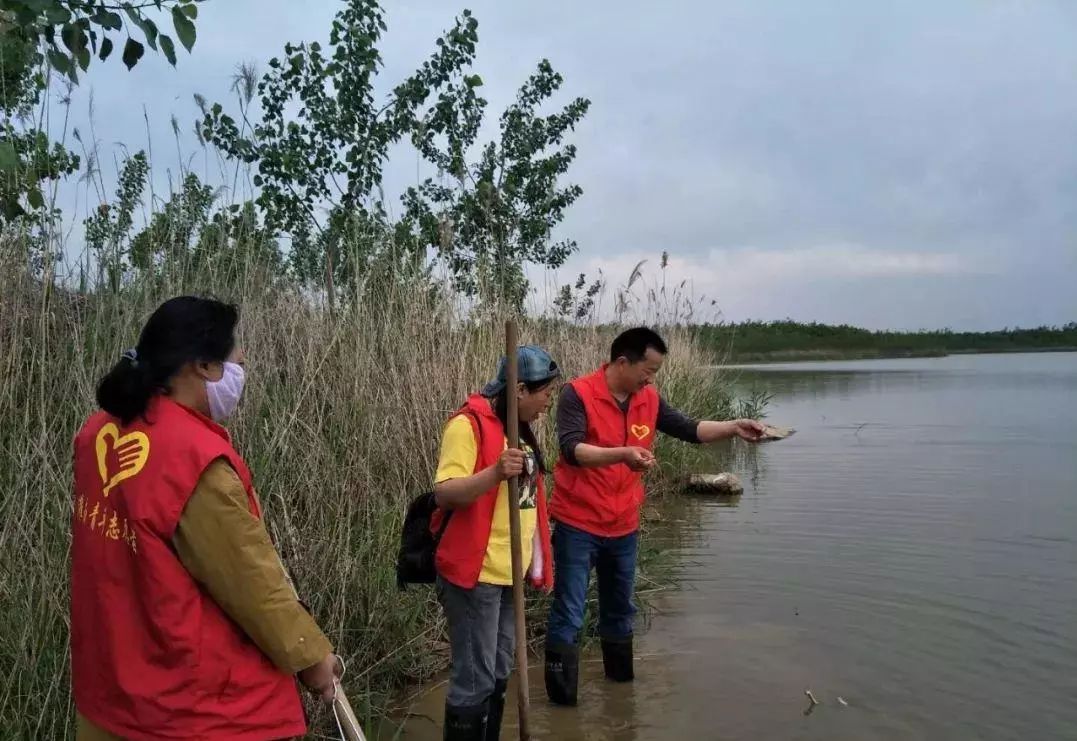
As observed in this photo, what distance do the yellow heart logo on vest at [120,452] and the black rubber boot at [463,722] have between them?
5.40 ft

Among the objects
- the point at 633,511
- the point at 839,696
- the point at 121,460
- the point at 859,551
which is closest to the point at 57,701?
the point at 121,460

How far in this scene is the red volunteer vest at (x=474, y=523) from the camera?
3.06 m

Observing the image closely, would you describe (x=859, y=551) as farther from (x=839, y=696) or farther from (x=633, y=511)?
(x=633, y=511)

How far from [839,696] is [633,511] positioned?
1397 mm

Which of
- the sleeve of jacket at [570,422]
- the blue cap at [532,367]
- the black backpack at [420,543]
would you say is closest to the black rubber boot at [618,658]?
the sleeve of jacket at [570,422]

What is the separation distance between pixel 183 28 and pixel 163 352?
3.03ft

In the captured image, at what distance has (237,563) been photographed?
1791 millimetres

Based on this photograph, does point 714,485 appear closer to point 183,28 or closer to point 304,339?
point 304,339

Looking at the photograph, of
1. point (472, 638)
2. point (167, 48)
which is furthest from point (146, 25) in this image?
point (472, 638)

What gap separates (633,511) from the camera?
4.25 m

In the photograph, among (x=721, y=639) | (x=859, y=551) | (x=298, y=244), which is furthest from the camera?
(x=859, y=551)

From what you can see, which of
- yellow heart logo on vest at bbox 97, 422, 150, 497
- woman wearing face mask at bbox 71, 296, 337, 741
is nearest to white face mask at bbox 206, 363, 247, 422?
woman wearing face mask at bbox 71, 296, 337, 741

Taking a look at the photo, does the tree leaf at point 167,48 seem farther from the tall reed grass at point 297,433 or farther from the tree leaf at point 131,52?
the tall reed grass at point 297,433

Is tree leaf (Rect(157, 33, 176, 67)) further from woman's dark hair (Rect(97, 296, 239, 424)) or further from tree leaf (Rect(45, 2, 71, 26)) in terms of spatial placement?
woman's dark hair (Rect(97, 296, 239, 424))
